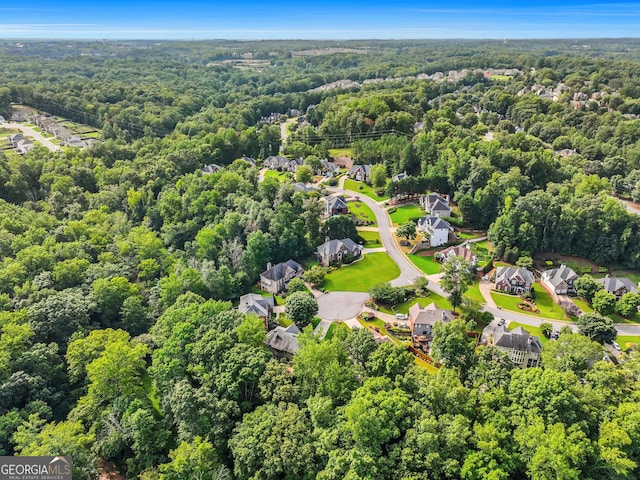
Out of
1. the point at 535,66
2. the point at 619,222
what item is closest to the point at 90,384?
the point at 619,222

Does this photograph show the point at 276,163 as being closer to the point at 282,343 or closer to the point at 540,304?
the point at 282,343

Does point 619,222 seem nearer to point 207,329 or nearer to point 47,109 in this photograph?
point 207,329

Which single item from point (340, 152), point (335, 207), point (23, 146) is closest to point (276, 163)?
point (340, 152)

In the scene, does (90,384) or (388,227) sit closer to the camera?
(90,384)

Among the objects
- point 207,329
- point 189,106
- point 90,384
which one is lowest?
point 90,384

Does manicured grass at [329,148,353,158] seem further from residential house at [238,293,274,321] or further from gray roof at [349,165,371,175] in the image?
residential house at [238,293,274,321]

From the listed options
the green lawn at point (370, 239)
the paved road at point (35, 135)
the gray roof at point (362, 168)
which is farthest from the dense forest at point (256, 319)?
the paved road at point (35, 135)

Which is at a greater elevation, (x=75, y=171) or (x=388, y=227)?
(x=75, y=171)

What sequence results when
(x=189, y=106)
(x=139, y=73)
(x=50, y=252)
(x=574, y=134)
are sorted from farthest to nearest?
1. (x=139, y=73)
2. (x=189, y=106)
3. (x=574, y=134)
4. (x=50, y=252)

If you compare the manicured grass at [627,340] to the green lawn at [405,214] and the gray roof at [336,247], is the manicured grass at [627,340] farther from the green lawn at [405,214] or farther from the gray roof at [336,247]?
the green lawn at [405,214]
